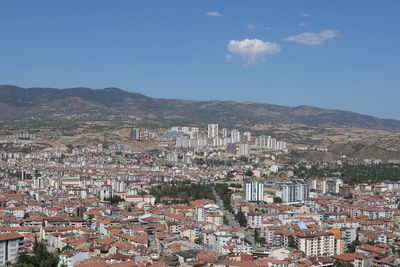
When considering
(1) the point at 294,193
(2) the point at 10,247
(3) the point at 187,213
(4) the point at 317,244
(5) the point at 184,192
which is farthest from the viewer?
(1) the point at 294,193

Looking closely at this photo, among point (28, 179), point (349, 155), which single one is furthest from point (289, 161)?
point (28, 179)

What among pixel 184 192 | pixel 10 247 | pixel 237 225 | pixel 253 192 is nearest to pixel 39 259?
pixel 10 247

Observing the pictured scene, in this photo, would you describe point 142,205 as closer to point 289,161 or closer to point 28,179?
point 28,179

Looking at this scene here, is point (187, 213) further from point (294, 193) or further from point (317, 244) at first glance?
point (294, 193)

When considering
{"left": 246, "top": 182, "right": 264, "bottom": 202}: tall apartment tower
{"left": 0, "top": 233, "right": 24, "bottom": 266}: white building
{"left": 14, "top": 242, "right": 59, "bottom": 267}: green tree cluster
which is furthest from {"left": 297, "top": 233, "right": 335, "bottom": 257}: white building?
{"left": 246, "top": 182, "right": 264, "bottom": 202}: tall apartment tower

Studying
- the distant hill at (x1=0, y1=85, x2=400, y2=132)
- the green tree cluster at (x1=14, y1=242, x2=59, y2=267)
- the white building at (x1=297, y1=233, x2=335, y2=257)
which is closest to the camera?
the green tree cluster at (x1=14, y1=242, x2=59, y2=267)

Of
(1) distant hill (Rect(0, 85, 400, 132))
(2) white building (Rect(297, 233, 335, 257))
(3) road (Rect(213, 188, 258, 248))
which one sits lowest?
(3) road (Rect(213, 188, 258, 248))

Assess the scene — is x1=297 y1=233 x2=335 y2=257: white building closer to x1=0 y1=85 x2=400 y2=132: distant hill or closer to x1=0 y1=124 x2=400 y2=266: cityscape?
x1=0 y1=124 x2=400 y2=266: cityscape

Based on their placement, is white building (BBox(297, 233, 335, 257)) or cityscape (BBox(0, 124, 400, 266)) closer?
cityscape (BBox(0, 124, 400, 266))

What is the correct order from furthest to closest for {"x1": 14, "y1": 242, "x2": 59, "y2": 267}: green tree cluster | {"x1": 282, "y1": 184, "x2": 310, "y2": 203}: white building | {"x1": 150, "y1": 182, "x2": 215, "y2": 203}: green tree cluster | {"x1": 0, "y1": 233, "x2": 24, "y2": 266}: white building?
{"x1": 282, "y1": 184, "x2": 310, "y2": 203}: white building
{"x1": 150, "y1": 182, "x2": 215, "y2": 203}: green tree cluster
{"x1": 0, "y1": 233, "x2": 24, "y2": 266}: white building
{"x1": 14, "y1": 242, "x2": 59, "y2": 267}: green tree cluster
